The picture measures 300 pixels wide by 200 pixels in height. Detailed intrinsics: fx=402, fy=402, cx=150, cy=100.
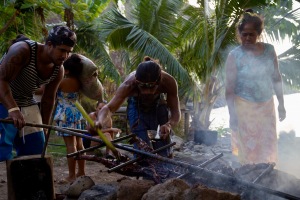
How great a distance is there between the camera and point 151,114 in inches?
179

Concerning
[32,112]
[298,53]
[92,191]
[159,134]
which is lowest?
[92,191]

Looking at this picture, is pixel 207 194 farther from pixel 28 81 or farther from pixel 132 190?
pixel 28 81

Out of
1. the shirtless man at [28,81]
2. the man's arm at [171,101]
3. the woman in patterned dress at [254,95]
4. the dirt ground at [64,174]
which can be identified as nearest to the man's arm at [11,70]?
the shirtless man at [28,81]

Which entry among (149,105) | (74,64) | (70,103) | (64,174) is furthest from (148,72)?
(64,174)

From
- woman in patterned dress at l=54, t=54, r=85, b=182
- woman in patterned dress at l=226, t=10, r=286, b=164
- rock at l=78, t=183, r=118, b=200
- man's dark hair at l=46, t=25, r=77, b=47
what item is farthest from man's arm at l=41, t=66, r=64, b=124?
woman in patterned dress at l=226, t=10, r=286, b=164

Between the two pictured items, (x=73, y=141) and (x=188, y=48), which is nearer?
(x=73, y=141)

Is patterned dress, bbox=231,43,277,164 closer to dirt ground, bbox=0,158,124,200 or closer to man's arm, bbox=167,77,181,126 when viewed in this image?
man's arm, bbox=167,77,181,126

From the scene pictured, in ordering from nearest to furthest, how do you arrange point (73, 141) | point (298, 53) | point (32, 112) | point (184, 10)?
point (32, 112) → point (73, 141) → point (298, 53) → point (184, 10)

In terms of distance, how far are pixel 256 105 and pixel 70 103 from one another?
247 centimetres

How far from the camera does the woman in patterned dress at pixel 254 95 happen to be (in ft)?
14.1

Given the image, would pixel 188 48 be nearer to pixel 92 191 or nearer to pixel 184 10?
pixel 184 10

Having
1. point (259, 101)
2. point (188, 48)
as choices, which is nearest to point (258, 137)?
point (259, 101)

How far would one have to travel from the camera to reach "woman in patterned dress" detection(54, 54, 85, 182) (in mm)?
5230

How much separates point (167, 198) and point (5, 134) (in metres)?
1.92
